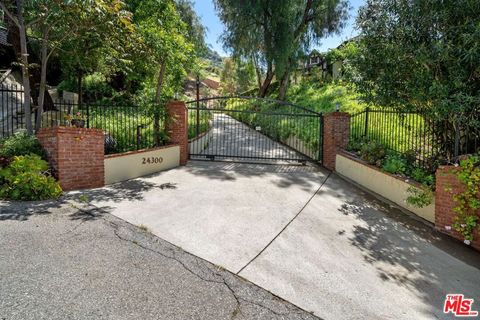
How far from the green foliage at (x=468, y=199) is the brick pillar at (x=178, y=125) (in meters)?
6.67

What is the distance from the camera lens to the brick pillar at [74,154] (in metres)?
6.09

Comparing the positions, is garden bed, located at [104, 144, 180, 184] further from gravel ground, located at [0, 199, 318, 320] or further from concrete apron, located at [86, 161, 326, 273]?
gravel ground, located at [0, 199, 318, 320]

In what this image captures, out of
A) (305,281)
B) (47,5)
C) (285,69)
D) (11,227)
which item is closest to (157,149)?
(47,5)

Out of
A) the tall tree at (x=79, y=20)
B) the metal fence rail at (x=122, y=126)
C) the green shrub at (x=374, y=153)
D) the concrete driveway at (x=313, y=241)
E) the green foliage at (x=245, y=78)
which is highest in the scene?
the green foliage at (x=245, y=78)

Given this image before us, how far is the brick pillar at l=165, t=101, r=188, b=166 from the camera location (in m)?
9.16

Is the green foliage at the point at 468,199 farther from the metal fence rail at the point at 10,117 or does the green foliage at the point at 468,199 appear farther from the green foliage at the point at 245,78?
the green foliage at the point at 245,78

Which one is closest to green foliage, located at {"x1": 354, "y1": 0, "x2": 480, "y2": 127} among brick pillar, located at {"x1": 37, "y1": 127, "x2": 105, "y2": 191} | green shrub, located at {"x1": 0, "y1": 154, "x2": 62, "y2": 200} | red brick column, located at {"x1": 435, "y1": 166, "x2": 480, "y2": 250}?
red brick column, located at {"x1": 435, "y1": 166, "x2": 480, "y2": 250}

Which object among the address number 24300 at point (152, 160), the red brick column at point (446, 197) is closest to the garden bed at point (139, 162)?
the address number 24300 at point (152, 160)

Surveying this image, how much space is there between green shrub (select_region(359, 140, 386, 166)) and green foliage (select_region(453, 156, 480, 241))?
2529 millimetres

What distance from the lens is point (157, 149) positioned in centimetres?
856

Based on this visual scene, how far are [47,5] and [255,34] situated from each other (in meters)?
13.9

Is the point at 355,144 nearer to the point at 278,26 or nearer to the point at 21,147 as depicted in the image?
the point at 21,147

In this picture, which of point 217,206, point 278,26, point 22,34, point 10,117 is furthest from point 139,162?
point 278,26

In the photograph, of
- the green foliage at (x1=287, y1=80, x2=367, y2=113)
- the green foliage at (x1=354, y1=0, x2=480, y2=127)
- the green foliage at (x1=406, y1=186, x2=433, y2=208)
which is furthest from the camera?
the green foliage at (x1=287, y1=80, x2=367, y2=113)
